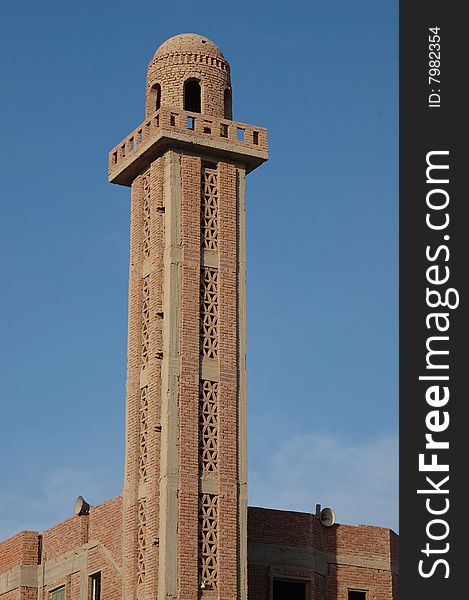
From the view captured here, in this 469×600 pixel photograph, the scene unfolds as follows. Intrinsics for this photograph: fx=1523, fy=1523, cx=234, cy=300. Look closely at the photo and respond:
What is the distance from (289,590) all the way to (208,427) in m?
5.06

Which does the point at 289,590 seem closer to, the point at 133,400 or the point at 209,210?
the point at 133,400

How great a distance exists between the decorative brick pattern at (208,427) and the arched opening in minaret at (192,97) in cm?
742

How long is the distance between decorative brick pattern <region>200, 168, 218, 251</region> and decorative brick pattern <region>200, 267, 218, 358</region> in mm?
690

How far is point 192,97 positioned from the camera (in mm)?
36969

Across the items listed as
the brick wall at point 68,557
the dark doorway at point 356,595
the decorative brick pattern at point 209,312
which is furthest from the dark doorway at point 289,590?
the decorative brick pattern at point 209,312

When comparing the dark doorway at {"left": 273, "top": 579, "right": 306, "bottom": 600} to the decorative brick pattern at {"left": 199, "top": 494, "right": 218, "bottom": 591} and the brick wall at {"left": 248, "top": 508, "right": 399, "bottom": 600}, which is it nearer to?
the brick wall at {"left": 248, "top": 508, "right": 399, "bottom": 600}

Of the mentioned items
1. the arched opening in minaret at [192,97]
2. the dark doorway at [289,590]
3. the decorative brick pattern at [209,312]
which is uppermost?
the arched opening in minaret at [192,97]

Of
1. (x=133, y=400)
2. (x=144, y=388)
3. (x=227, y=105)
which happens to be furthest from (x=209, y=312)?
(x=227, y=105)

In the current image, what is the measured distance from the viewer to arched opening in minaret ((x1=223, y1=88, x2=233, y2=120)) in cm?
3628

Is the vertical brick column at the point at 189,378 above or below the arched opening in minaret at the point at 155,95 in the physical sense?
below

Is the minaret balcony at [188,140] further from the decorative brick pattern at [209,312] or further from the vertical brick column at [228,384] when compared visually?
the decorative brick pattern at [209,312]

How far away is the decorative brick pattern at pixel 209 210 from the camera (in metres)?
34.2

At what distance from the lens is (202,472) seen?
32.2m

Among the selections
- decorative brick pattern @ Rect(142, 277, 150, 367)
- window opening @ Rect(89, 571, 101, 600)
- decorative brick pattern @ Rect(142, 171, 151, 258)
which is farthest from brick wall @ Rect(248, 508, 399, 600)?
decorative brick pattern @ Rect(142, 171, 151, 258)
